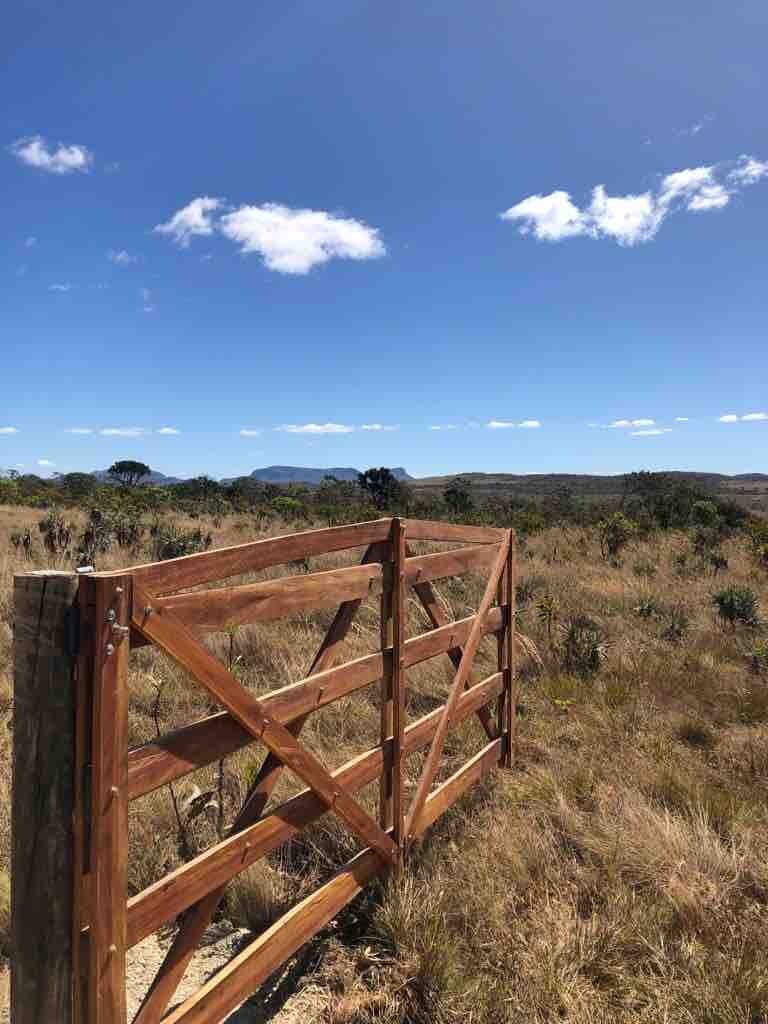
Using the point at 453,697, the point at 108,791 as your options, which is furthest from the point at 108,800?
the point at 453,697

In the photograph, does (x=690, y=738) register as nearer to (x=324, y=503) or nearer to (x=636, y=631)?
(x=636, y=631)

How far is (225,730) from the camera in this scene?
2297 mm

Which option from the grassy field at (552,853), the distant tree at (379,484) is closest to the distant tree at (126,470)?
the distant tree at (379,484)

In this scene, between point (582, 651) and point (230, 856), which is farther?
point (582, 651)

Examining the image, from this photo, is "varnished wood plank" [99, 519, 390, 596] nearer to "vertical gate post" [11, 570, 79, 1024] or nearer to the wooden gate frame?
the wooden gate frame

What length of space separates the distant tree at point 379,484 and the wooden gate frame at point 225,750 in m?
29.8

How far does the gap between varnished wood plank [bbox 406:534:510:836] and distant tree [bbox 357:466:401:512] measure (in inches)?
1118

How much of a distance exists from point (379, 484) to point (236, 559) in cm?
3435

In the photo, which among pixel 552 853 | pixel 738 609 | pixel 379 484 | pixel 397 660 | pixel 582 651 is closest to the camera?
pixel 397 660

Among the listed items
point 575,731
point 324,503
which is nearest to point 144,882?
point 575,731

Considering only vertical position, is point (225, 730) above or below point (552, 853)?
above

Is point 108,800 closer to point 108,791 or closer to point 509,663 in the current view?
point 108,791

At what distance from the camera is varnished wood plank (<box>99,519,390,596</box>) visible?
77.9 inches

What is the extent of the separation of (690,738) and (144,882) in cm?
426
